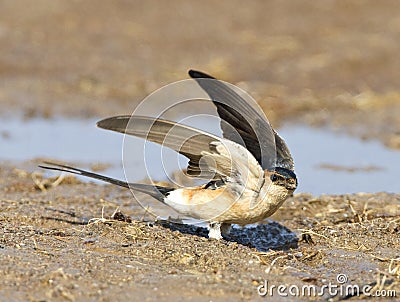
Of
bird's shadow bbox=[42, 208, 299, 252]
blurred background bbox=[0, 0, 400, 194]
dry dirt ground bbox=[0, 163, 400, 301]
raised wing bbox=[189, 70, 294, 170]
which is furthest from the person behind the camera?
blurred background bbox=[0, 0, 400, 194]

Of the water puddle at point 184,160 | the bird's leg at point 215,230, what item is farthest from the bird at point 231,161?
Answer: the water puddle at point 184,160

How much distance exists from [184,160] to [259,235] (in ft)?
8.35

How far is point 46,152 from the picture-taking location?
8.96m

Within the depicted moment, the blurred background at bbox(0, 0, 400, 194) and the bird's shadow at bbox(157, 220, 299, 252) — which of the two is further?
the blurred background at bbox(0, 0, 400, 194)

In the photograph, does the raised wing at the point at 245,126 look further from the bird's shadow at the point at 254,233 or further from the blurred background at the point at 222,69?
the blurred background at the point at 222,69

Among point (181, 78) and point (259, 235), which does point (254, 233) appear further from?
point (181, 78)

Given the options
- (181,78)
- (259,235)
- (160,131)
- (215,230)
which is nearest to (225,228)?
(215,230)

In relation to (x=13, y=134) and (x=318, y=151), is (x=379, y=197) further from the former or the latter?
(x=13, y=134)

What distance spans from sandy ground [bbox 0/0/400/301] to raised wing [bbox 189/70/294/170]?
1.98 ft

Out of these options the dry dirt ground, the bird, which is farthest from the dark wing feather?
the dry dirt ground

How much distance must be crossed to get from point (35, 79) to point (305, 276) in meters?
8.67

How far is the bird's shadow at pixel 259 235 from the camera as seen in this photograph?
18.2ft

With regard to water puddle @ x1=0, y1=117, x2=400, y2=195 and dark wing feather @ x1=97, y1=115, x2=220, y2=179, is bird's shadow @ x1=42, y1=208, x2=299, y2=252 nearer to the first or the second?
dark wing feather @ x1=97, y1=115, x2=220, y2=179

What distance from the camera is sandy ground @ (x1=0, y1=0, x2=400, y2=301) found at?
4.35 meters
